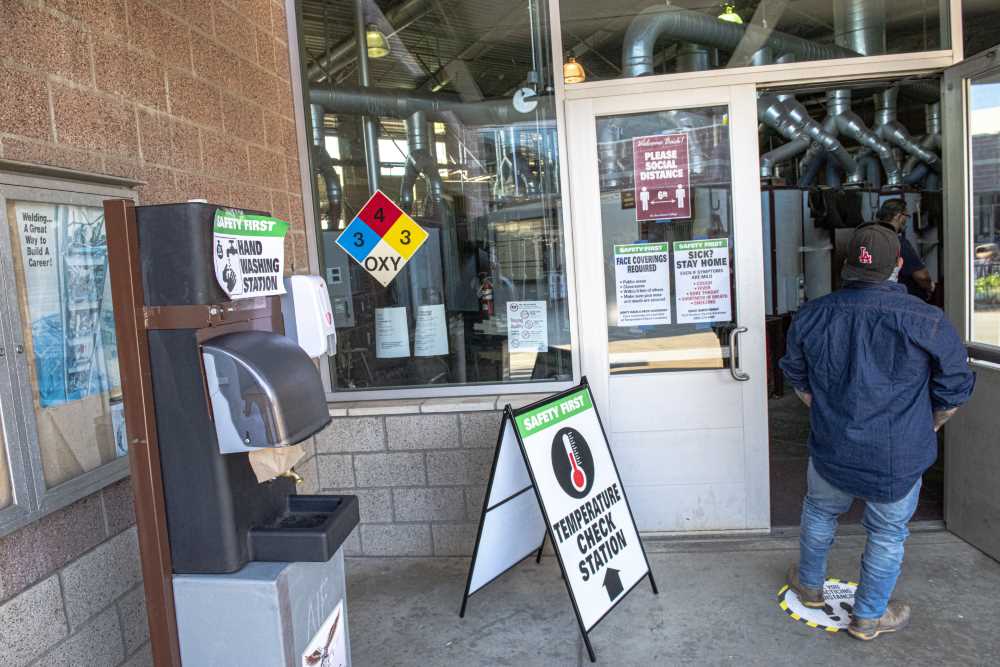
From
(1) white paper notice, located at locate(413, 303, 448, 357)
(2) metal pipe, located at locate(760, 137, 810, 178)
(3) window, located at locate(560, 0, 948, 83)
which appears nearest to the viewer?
(3) window, located at locate(560, 0, 948, 83)

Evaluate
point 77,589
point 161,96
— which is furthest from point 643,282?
point 77,589

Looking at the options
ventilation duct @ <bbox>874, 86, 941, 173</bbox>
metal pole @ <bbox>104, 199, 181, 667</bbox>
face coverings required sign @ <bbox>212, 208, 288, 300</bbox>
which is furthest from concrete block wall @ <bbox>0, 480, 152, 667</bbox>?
ventilation duct @ <bbox>874, 86, 941, 173</bbox>

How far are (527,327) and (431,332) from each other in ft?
1.64

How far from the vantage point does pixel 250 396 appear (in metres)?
1.53

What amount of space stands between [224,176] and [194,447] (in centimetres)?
165

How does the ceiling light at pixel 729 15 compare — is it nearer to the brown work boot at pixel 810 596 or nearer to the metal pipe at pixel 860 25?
the metal pipe at pixel 860 25

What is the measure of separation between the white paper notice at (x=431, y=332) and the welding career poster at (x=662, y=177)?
1.12 metres

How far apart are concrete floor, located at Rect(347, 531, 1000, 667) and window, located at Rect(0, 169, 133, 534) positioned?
1370 mm

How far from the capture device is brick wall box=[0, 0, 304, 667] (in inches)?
73.2

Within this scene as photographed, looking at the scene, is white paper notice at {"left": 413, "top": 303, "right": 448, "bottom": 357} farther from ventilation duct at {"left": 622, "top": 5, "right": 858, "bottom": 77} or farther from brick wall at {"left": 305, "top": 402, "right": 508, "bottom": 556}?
ventilation duct at {"left": 622, "top": 5, "right": 858, "bottom": 77}

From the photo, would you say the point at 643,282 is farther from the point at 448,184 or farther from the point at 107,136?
the point at 107,136

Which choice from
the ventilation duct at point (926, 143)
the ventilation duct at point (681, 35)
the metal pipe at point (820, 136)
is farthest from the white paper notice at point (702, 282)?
the ventilation duct at point (926, 143)

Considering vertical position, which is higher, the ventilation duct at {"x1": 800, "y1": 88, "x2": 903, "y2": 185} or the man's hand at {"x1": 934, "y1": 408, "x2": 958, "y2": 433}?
the ventilation duct at {"x1": 800, "y1": 88, "x2": 903, "y2": 185}

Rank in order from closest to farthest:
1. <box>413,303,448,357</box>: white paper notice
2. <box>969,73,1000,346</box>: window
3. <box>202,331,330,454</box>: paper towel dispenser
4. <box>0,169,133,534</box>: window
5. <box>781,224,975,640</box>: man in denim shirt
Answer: <box>202,331,330,454</box>: paper towel dispenser → <box>0,169,133,534</box>: window → <box>781,224,975,640</box>: man in denim shirt → <box>969,73,1000,346</box>: window → <box>413,303,448,357</box>: white paper notice
